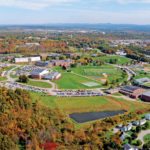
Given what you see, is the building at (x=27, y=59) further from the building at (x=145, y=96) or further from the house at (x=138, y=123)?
the house at (x=138, y=123)

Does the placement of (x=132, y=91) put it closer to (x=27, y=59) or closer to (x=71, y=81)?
(x=71, y=81)

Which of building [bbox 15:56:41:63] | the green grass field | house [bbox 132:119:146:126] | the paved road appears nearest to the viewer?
the paved road

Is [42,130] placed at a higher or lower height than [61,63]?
lower

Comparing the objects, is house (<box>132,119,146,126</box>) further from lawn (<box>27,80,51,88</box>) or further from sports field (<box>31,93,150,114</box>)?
lawn (<box>27,80,51,88</box>)

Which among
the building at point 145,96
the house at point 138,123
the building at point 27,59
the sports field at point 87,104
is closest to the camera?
the house at point 138,123

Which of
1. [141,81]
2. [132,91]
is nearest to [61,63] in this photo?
[141,81]

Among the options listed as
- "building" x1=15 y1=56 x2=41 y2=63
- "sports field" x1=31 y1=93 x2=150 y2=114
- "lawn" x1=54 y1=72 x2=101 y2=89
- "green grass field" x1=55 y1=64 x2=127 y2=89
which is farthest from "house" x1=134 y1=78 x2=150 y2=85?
"building" x1=15 y1=56 x2=41 y2=63

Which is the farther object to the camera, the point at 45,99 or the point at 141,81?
the point at 141,81

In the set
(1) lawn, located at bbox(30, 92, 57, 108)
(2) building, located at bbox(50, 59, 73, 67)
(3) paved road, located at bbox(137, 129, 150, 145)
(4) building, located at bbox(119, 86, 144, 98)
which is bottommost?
(3) paved road, located at bbox(137, 129, 150, 145)

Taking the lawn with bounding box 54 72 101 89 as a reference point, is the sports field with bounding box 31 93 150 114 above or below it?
below

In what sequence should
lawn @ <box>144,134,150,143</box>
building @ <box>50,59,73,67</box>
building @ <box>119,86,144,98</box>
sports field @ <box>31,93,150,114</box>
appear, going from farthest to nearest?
building @ <box>50,59,73,67</box> < building @ <box>119,86,144,98</box> < sports field @ <box>31,93,150,114</box> < lawn @ <box>144,134,150,143</box>

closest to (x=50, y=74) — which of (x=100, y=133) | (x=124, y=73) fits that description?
(x=124, y=73)

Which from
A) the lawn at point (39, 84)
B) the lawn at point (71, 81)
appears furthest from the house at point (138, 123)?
the lawn at point (39, 84)
